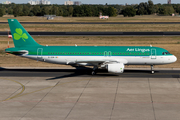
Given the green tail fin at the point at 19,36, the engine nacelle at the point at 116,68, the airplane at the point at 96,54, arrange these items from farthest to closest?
the green tail fin at the point at 19,36, the airplane at the point at 96,54, the engine nacelle at the point at 116,68

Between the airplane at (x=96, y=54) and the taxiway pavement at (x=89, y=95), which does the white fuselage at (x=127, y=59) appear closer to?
the airplane at (x=96, y=54)

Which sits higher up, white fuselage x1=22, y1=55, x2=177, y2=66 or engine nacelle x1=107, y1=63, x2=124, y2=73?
white fuselage x1=22, y1=55, x2=177, y2=66

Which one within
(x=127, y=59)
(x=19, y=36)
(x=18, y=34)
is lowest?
(x=127, y=59)

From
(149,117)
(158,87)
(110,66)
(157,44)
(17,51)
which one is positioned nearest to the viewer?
(149,117)

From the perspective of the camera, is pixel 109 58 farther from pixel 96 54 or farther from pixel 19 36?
pixel 19 36

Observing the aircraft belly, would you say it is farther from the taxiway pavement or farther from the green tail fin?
the green tail fin

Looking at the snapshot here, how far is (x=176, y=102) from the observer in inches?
1154

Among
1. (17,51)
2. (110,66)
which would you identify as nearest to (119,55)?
(110,66)

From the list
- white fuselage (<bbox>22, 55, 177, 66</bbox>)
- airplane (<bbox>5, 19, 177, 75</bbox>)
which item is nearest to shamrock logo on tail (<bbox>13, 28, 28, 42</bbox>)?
airplane (<bbox>5, 19, 177, 75</bbox>)

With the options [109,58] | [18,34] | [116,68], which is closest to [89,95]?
[116,68]

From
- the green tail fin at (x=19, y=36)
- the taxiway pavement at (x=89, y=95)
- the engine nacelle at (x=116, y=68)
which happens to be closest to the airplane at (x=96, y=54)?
the green tail fin at (x=19, y=36)

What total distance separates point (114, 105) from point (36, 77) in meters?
17.4

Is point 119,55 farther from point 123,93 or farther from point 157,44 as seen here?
point 157,44

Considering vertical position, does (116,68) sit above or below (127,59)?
below
